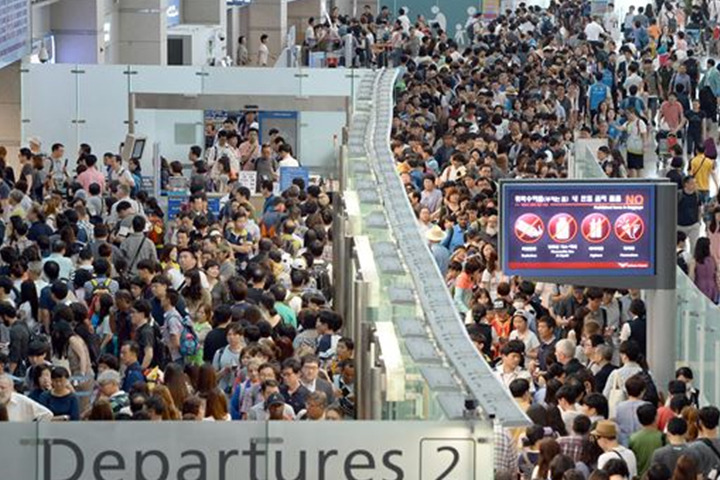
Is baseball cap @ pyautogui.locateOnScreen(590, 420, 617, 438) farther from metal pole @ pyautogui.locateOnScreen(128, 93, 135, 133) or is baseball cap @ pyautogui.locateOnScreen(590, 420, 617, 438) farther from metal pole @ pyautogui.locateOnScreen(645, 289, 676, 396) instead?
metal pole @ pyautogui.locateOnScreen(128, 93, 135, 133)

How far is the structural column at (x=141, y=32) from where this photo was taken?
36250mm

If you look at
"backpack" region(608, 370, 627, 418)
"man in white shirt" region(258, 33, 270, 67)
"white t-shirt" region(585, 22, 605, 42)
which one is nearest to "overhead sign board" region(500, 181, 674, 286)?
"backpack" region(608, 370, 627, 418)

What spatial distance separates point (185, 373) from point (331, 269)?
6.33 metres

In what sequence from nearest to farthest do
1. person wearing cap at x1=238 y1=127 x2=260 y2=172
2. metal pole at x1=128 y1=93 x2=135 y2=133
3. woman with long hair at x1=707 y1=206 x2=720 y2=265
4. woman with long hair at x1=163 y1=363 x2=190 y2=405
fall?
woman with long hair at x1=163 y1=363 x2=190 y2=405, woman with long hair at x1=707 y1=206 x2=720 y2=265, person wearing cap at x1=238 y1=127 x2=260 y2=172, metal pole at x1=128 y1=93 x2=135 y2=133

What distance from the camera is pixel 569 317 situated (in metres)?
16.7

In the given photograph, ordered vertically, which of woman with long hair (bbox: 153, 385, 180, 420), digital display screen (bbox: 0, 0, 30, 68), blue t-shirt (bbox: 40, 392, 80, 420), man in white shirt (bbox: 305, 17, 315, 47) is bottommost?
blue t-shirt (bbox: 40, 392, 80, 420)

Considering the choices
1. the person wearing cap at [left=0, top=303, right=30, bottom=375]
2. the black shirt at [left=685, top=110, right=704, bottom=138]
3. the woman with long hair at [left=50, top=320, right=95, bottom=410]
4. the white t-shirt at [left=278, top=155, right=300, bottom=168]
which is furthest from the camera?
the black shirt at [left=685, top=110, right=704, bottom=138]

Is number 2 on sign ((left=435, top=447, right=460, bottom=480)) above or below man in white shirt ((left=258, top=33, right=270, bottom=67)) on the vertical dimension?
below

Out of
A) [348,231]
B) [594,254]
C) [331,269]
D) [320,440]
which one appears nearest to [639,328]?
[594,254]

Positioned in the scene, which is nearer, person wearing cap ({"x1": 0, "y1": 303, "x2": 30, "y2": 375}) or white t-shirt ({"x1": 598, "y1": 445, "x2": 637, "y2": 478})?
white t-shirt ({"x1": 598, "y1": 445, "x2": 637, "y2": 478})

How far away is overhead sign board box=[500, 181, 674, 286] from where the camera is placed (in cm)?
1555

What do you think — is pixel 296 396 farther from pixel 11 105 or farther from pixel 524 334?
pixel 11 105

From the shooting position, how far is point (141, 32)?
1436 inches

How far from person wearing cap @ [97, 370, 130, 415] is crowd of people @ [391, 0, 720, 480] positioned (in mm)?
2054
